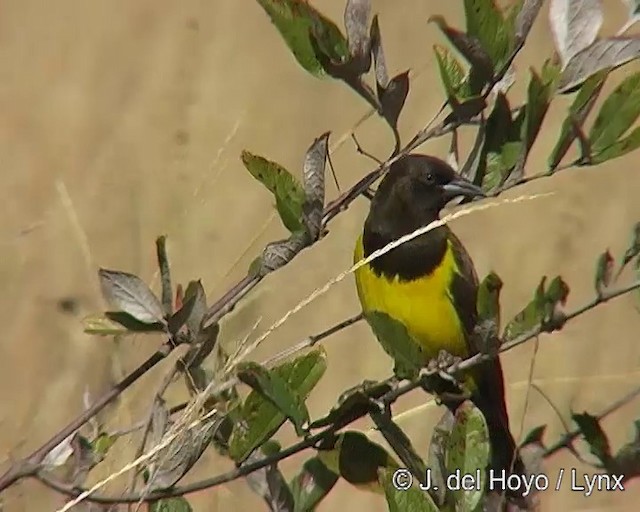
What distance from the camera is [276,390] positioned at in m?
0.82

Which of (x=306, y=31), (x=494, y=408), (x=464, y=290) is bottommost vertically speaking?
(x=494, y=408)

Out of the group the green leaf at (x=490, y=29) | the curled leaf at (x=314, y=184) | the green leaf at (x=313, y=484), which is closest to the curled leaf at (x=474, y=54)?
the green leaf at (x=490, y=29)

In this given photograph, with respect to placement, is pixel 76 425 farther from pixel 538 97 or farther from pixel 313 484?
pixel 538 97

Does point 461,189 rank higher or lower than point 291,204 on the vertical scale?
lower

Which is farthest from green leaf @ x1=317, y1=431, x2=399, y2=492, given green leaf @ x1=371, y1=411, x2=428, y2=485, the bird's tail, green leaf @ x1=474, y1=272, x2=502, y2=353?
the bird's tail

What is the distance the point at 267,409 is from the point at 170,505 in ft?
0.46

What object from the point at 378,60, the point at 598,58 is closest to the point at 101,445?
the point at 378,60

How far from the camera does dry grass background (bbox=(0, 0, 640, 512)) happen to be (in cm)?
280

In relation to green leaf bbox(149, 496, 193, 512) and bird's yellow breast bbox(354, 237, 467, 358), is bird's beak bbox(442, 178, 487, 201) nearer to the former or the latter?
bird's yellow breast bbox(354, 237, 467, 358)

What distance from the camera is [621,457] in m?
0.98

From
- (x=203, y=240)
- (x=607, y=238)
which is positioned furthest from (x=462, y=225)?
(x=203, y=240)

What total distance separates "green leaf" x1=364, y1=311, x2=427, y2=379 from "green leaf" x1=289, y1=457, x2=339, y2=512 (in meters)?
0.12

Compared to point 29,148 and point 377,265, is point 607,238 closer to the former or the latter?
point 29,148

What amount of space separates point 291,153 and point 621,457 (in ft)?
7.00
